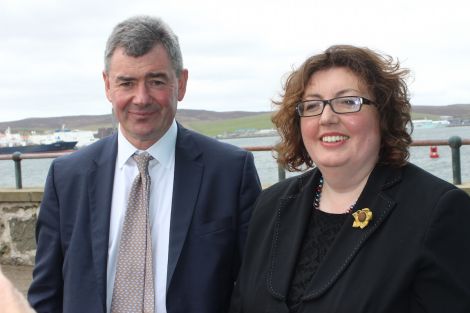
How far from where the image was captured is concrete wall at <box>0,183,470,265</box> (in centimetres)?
702

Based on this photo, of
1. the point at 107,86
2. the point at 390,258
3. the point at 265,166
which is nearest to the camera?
the point at 390,258

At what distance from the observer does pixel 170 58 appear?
9.16 ft

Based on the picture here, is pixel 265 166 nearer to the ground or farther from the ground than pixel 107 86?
nearer to the ground

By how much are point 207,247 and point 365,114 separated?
883 mm

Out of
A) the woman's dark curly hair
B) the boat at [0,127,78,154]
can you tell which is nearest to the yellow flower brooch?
the woman's dark curly hair

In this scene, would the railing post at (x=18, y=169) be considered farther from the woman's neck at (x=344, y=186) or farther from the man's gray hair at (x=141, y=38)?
the woman's neck at (x=344, y=186)

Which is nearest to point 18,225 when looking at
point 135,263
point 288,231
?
point 135,263

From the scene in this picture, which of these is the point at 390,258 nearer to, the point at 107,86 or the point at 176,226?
the point at 176,226

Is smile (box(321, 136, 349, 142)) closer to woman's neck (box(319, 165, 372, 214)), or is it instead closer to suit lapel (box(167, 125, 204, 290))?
woman's neck (box(319, 165, 372, 214))

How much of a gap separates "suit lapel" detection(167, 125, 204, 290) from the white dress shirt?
32mm

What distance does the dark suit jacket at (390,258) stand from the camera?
222 centimetres

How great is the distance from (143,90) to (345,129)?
839 mm

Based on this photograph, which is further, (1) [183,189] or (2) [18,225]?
(2) [18,225]

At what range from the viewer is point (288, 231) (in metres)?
2.69
